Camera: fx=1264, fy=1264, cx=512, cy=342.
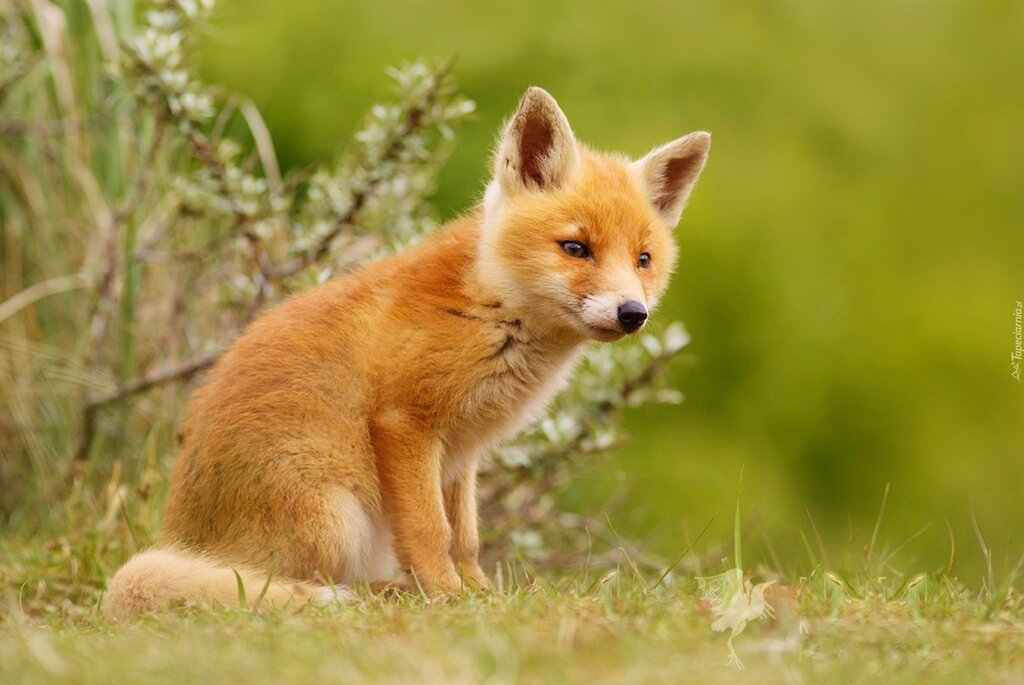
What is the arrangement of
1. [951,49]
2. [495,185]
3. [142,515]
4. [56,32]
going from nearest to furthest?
[495,185], [142,515], [56,32], [951,49]

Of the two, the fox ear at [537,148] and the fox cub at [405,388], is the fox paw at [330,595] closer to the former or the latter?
the fox cub at [405,388]

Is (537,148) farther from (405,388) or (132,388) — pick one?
(132,388)

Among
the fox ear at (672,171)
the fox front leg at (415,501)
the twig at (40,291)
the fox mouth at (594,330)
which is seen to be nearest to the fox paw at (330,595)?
the fox front leg at (415,501)

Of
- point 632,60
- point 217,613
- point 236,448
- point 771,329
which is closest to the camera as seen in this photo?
point 217,613

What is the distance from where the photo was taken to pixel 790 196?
34.7 ft

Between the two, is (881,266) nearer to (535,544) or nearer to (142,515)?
(535,544)

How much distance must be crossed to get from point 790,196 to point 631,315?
6699 millimetres

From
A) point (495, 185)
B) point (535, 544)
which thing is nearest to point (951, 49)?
point (535, 544)

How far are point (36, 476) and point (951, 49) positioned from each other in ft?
29.2

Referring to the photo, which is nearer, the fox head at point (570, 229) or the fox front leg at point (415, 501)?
the fox front leg at point (415, 501)

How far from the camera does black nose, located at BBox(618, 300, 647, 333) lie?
13.9 feet

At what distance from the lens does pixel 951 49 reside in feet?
38.1

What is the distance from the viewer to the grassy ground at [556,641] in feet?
8.78

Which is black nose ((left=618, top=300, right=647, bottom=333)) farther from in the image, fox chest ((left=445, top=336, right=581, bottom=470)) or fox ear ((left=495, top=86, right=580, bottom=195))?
fox ear ((left=495, top=86, right=580, bottom=195))
